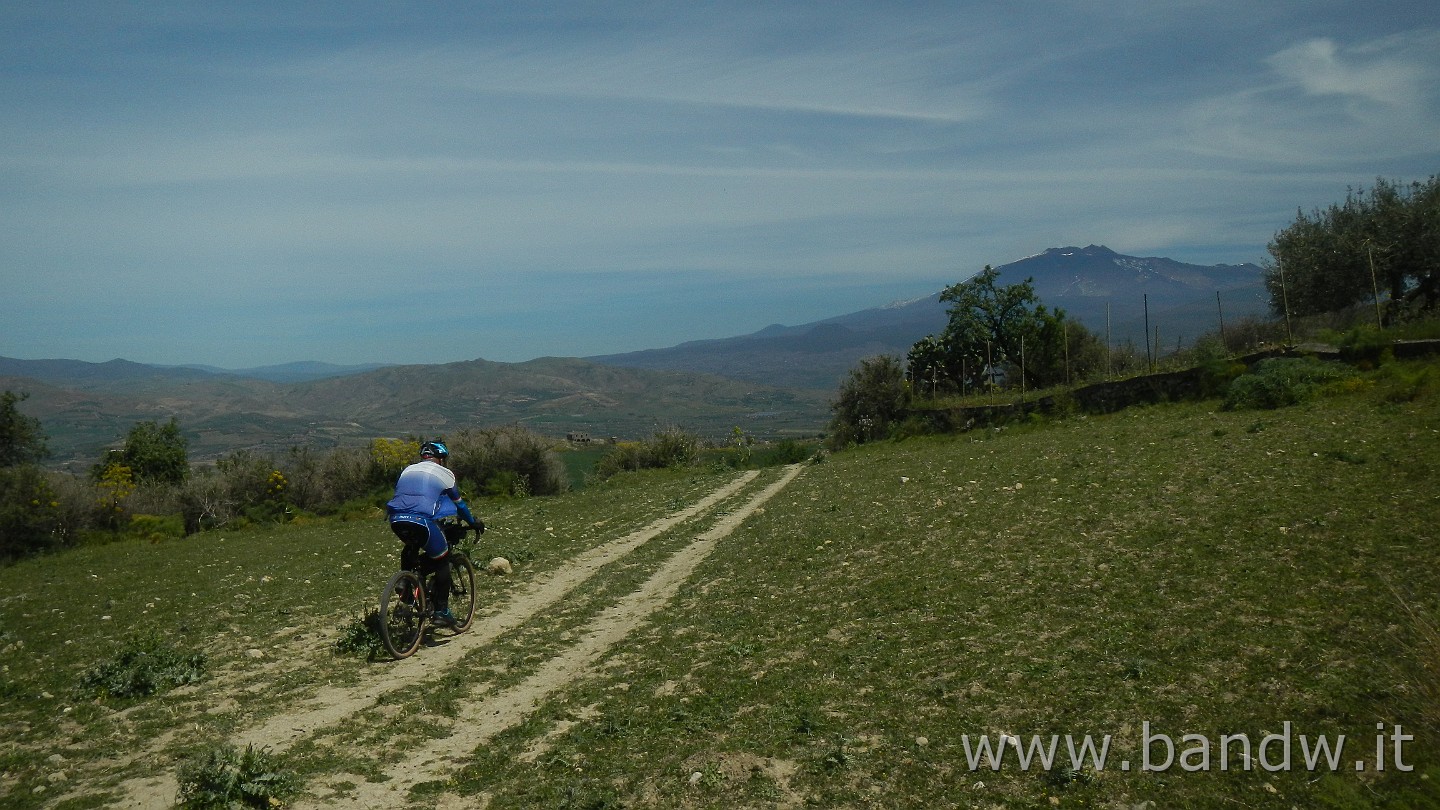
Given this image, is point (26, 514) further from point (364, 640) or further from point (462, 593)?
point (364, 640)

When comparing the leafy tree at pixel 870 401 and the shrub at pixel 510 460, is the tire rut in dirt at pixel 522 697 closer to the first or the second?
the shrub at pixel 510 460

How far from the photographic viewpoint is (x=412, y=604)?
431 inches

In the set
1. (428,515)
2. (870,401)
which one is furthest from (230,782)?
(870,401)

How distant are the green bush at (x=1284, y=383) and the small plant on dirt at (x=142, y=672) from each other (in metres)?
26.3

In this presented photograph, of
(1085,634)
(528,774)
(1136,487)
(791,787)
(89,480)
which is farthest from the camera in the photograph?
(89,480)

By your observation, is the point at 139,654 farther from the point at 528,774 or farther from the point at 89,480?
the point at 89,480

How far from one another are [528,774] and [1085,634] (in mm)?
5423

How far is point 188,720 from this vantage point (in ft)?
27.7

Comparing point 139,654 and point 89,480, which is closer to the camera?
point 139,654

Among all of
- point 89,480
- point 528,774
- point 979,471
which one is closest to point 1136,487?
point 979,471

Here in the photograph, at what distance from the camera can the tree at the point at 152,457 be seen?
49.0 meters

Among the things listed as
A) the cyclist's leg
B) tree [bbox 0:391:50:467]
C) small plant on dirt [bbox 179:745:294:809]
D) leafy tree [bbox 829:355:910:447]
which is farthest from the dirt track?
tree [bbox 0:391:50:467]

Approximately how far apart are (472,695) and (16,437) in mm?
49423

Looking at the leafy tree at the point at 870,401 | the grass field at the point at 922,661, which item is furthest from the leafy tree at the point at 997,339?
the grass field at the point at 922,661
